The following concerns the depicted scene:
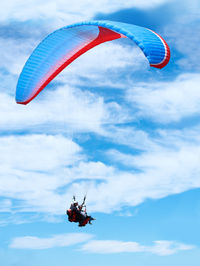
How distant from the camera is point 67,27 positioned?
87.8ft

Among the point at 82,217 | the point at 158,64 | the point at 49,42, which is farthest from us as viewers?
the point at 49,42

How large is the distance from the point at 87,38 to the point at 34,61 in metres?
3.43

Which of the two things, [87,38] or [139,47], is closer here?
[139,47]

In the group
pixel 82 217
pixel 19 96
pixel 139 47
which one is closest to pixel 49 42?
pixel 19 96

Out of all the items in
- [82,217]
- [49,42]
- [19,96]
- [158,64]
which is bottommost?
[82,217]

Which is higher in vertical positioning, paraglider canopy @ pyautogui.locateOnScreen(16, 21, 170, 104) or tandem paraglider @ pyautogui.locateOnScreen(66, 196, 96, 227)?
paraglider canopy @ pyautogui.locateOnScreen(16, 21, 170, 104)

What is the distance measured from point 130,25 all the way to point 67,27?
3.63 meters

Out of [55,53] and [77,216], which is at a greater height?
[55,53]

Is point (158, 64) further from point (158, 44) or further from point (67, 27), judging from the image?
point (67, 27)

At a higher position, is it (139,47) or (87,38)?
(87,38)

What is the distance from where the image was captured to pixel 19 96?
29.3 meters

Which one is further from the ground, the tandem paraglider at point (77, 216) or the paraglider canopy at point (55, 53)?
the paraglider canopy at point (55, 53)

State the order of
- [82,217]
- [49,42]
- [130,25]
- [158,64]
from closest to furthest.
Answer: [158,64] < [130,25] < [82,217] < [49,42]

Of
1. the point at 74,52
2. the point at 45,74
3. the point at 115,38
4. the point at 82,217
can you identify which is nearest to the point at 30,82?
the point at 45,74
